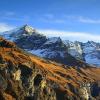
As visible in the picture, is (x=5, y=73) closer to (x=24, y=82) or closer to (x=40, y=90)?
(x=24, y=82)

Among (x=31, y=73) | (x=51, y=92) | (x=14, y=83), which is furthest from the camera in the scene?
(x=51, y=92)

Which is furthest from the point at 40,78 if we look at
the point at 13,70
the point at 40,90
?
the point at 13,70

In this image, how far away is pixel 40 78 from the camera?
178m

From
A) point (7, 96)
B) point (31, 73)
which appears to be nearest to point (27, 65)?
point (31, 73)

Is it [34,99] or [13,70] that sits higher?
[13,70]

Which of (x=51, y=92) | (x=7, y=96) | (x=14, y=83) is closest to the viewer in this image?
(x=7, y=96)

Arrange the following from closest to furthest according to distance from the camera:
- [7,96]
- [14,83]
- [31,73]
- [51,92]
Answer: [7,96], [14,83], [31,73], [51,92]

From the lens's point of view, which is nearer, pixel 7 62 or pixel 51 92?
pixel 7 62

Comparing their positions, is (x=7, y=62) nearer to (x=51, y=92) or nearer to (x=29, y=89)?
(x=29, y=89)

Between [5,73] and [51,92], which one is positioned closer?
[5,73]

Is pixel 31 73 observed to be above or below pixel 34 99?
above

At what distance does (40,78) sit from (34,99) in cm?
1526

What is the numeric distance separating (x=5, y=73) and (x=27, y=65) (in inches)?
795

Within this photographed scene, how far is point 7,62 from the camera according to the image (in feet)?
530
